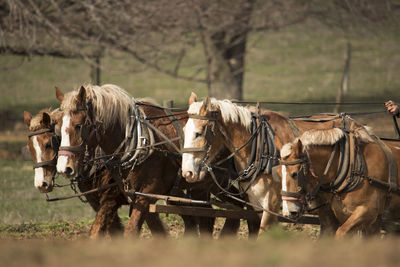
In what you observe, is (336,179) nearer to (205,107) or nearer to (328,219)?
(328,219)

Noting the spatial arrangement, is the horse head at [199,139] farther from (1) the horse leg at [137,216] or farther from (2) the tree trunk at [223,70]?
(2) the tree trunk at [223,70]

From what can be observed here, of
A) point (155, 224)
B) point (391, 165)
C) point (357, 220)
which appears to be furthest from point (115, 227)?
point (391, 165)

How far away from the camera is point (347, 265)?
129 inches

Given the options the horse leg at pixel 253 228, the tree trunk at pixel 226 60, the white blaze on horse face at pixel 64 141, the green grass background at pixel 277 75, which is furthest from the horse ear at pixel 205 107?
the tree trunk at pixel 226 60

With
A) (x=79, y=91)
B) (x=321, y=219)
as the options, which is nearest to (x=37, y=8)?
(x=79, y=91)

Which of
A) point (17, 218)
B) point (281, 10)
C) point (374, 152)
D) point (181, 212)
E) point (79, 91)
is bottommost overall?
point (17, 218)

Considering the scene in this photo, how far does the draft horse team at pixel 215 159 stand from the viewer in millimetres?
5691

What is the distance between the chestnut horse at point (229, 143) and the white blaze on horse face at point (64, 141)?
3.67ft

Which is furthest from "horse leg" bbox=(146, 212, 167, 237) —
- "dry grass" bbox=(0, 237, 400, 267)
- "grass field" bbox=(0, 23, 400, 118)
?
"grass field" bbox=(0, 23, 400, 118)

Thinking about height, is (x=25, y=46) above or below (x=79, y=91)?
above

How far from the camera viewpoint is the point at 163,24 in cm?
1508

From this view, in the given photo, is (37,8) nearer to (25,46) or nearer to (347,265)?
(25,46)

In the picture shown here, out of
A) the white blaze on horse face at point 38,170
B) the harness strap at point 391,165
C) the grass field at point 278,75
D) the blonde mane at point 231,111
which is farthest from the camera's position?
the grass field at point 278,75

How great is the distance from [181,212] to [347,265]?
3.33m
